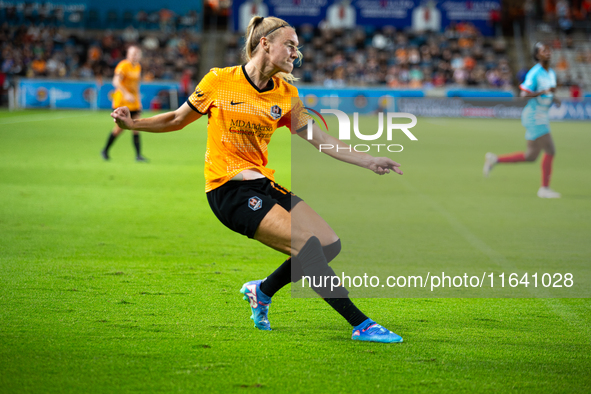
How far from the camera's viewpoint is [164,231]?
24.3 ft

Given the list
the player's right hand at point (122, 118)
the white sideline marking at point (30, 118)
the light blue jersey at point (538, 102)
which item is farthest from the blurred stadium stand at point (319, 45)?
the player's right hand at point (122, 118)

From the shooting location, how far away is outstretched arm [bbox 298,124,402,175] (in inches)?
155

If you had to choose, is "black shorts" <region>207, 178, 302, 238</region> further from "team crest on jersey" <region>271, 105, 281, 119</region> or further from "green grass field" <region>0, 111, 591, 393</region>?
"green grass field" <region>0, 111, 591, 393</region>

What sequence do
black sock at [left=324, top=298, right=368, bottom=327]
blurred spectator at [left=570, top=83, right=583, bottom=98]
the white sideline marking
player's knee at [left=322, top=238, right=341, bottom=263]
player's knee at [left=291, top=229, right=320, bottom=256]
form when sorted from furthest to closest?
blurred spectator at [left=570, top=83, right=583, bottom=98] → the white sideline marking → player's knee at [left=322, top=238, right=341, bottom=263] → black sock at [left=324, top=298, right=368, bottom=327] → player's knee at [left=291, top=229, right=320, bottom=256]

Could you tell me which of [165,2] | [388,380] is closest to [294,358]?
[388,380]

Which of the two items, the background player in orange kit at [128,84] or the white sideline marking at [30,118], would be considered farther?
the white sideline marking at [30,118]

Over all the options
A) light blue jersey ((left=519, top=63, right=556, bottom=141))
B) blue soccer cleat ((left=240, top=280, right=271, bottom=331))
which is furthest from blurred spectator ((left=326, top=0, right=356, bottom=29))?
blue soccer cleat ((left=240, top=280, right=271, bottom=331))

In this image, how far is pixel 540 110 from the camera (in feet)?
32.9

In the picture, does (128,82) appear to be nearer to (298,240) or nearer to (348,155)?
(348,155)

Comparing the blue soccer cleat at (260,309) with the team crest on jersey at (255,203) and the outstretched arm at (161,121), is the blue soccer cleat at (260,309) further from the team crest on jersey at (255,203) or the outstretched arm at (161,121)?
the outstretched arm at (161,121)

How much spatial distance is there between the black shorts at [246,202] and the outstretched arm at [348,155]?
43cm

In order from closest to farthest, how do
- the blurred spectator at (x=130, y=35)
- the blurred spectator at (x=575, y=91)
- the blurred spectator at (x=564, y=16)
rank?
the blurred spectator at (x=575, y=91) < the blurred spectator at (x=130, y=35) < the blurred spectator at (x=564, y=16)

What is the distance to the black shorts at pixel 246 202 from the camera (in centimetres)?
386

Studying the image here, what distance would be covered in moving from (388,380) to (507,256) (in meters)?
3.68
